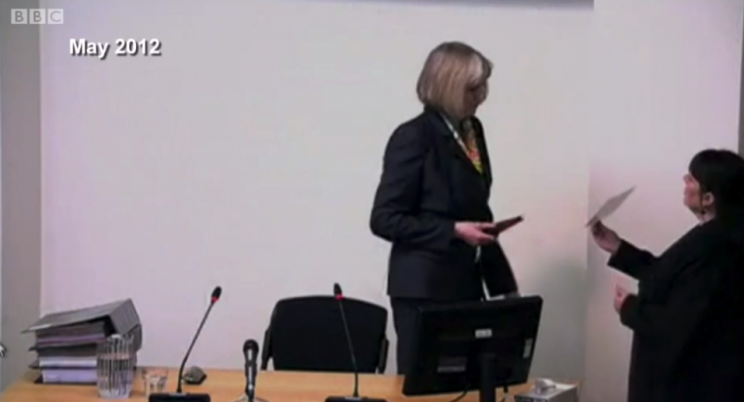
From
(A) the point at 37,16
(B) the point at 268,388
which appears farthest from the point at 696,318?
(A) the point at 37,16

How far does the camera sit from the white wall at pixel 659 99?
3.76 m

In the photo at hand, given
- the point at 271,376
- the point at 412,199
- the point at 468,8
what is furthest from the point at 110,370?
the point at 468,8

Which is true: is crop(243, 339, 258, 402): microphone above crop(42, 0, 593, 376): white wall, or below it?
below

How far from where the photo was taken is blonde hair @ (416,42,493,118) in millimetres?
3369

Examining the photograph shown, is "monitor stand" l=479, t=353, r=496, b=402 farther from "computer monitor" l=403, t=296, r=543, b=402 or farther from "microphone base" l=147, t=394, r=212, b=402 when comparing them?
"microphone base" l=147, t=394, r=212, b=402

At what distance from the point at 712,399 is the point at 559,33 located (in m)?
1.74

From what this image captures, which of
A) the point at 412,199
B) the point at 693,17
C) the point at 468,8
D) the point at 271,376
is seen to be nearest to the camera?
the point at 271,376

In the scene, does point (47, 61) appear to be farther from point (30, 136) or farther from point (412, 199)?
point (412, 199)

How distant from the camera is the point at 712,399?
307 cm

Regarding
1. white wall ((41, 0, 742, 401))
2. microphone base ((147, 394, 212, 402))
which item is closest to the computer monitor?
microphone base ((147, 394, 212, 402))

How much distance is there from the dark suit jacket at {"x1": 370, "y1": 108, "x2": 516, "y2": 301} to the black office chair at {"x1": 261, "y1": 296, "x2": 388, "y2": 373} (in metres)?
0.27

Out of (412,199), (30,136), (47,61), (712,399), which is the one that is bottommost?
(712,399)

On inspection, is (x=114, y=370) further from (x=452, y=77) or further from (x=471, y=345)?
(x=452, y=77)

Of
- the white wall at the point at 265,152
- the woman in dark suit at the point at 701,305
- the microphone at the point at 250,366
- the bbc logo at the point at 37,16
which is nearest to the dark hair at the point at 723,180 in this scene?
the woman in dark suit at the point at 701,305
